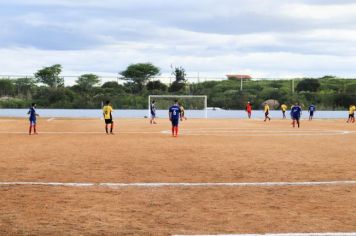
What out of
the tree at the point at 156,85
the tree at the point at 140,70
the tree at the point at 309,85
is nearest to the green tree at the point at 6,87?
the tree at the point at 156,85

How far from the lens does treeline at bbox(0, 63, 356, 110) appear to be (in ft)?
212

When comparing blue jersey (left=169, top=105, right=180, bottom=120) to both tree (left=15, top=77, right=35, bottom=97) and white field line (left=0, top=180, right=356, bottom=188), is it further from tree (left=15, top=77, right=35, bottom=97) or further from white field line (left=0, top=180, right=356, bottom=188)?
tree (left=15, top=77, right=35, bottom=97)

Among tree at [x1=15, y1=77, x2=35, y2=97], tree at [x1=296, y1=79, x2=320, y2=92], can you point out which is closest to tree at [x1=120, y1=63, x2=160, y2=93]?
tree at [x1=15, y1=77, x2=35, y2=97]

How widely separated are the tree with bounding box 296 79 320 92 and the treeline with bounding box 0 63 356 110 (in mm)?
2995

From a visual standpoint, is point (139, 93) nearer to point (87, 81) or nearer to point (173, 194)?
point (87, 81)

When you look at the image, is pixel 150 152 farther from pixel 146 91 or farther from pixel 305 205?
pixel 146 91

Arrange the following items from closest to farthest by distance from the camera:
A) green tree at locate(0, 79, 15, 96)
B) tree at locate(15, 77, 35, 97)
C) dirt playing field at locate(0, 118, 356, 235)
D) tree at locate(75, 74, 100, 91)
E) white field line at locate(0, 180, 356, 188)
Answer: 1. dirt playing field at locate(0, 118, 356, 235)
2. white field line at locate(0, 180, 356, 188)
3. green tree at locate(0, 79, 15, 96)
4. tree at locate(15, 77, 35, 97)
5. tree at locate(75, 74, 100, 91)

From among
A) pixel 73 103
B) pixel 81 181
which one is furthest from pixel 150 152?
pixel 73 103

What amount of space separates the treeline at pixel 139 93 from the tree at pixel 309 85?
2995 mm

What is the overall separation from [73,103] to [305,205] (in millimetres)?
56162

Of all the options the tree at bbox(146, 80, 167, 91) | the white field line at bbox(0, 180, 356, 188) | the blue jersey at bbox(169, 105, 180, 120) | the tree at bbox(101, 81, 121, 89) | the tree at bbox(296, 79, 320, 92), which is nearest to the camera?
the white field line at bbox(0, 180, 356, 188)

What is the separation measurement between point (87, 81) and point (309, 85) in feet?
94.7

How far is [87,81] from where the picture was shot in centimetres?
6819

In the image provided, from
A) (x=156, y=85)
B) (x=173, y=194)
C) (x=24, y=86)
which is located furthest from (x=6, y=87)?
(x=173, y=194)
